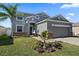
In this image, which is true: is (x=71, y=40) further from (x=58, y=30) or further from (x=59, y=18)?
(x=59, y=18)

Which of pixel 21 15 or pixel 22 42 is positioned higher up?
pixel 21 15

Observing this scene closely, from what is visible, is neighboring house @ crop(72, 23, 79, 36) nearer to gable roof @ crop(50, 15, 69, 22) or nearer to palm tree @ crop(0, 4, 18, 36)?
gable roof @ crop(50, 15, 69, 22)

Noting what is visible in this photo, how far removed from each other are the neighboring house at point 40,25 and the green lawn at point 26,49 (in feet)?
0.82

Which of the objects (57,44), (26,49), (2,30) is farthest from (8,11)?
(57,44)

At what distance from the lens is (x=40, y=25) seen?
24.4ft

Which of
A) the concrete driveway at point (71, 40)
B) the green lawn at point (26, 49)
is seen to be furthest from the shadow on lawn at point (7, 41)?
the concrete driveway at point (71, 40)

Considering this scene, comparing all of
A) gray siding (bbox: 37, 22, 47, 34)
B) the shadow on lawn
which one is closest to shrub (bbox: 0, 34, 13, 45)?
the shadow on lawn

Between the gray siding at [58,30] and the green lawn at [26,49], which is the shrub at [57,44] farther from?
the gray siding at [58,30]

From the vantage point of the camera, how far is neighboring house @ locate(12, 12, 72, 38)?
7418mm

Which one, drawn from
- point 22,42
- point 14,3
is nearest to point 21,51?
point 22,42

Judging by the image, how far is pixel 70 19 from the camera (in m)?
7.35

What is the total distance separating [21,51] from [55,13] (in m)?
1.43

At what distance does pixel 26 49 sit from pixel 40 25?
0.79 meters

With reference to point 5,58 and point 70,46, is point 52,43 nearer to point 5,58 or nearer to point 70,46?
point 70,46
